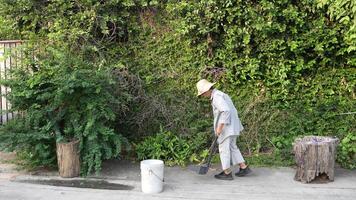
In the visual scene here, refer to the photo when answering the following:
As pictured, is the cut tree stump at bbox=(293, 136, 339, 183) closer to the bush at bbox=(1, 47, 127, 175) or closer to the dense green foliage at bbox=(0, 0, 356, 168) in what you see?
→ the dense green foliage at bbox=(0, 0, 356, 168)

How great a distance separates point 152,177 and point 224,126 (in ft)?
4.43

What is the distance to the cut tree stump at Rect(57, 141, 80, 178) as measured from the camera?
7.14m

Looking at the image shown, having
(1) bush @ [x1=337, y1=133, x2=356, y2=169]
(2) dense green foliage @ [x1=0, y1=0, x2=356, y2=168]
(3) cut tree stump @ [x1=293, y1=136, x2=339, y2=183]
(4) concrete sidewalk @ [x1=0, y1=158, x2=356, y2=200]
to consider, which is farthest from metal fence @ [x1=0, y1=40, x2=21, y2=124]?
(1) bush @ [x1=337, y1=133, x2=356, y2=169]

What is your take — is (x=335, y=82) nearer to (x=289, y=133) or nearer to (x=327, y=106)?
(x=327, y=106)

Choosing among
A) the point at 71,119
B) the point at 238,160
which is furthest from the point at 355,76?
the point at 71,119

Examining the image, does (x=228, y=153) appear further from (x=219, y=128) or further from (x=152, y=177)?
(x=152, y=177)

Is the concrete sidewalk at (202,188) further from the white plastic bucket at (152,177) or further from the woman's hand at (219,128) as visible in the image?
the woman's hand at (219,128)

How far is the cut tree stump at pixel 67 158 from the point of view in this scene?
7141mm

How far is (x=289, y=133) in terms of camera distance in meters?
8.40

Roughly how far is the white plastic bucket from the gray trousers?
1077 millimetres

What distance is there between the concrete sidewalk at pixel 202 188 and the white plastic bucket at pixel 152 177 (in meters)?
0.11

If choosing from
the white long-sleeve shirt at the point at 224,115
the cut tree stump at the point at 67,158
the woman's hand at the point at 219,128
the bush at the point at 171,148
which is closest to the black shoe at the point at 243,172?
the white long-sleeve shirt at the point at 224,115

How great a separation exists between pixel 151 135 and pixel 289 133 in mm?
2479

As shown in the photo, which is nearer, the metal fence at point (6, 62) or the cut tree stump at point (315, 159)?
the cut tree stump at point (315, 159)
